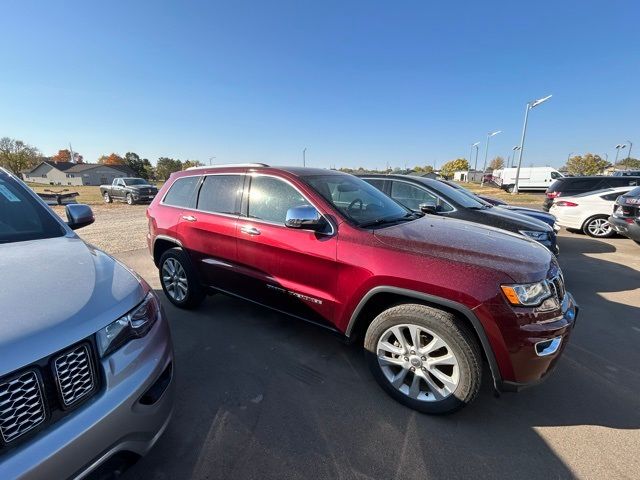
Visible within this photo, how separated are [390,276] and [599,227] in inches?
377

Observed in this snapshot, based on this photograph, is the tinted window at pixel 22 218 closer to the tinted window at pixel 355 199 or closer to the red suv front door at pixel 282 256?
the red suv front door at pixel 282 256

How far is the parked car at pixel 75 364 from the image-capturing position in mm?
1198

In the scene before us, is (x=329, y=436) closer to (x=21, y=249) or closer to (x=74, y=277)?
(x=74, y=277)

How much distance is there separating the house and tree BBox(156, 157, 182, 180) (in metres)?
6.21

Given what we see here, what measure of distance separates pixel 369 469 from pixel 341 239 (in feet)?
5.01

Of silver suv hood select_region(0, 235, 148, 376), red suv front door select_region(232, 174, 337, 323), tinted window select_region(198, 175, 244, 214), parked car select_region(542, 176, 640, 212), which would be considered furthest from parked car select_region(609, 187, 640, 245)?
silver suv hood select_region(0, 235, 148, 376)

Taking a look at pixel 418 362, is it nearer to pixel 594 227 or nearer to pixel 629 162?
pixel 594 227

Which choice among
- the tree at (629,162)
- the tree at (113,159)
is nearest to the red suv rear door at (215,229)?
the tree at (629,162)

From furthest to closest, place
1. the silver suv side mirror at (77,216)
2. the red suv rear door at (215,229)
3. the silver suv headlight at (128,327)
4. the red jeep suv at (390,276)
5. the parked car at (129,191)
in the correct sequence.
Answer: the parked car at (129,191) → the red suv rear door at (215,229) → the silver suv side mirror at (77,216) → the red jeep suv at (390,276) → the silver suv headlight at (128,327)

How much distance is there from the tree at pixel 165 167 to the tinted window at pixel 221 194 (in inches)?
3299

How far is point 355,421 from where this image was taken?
226 centimetres

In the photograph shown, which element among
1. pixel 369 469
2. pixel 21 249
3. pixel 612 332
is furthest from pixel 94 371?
pixel 612 332

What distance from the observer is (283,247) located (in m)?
2.86

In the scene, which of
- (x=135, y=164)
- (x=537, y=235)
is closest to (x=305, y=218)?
(x=537, y=235)
